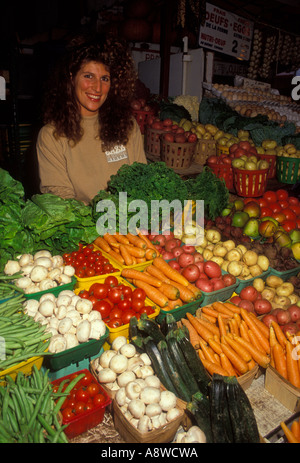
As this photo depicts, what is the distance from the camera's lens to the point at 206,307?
9.74 ft

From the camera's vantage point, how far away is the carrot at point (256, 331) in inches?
105

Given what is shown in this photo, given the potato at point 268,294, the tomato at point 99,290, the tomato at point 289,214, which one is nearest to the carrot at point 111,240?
the tomato at point 99,290

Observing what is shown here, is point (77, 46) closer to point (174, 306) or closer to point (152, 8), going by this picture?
point (174, 306)

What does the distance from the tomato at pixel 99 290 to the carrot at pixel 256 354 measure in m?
1.14

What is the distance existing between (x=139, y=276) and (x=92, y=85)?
2.12 m

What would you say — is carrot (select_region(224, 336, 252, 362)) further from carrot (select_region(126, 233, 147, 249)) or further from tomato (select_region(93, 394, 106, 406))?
carrot (select_region(126, 233, 147, 249))

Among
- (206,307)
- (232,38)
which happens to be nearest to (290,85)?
(232,38)

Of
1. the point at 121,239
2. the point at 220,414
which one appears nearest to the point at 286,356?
the point at 220,414

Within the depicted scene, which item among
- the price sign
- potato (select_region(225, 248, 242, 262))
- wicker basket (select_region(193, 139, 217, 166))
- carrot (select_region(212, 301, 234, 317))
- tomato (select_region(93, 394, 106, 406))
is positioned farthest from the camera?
the price sign

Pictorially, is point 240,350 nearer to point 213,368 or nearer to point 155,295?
point 213,368

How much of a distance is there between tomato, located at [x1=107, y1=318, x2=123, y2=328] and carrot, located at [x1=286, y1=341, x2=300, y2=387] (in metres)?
1.30

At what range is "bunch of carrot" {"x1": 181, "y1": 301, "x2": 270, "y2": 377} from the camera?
245 centimetres

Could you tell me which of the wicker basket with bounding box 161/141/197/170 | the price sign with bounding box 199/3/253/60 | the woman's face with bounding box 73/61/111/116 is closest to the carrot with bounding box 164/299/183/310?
the woman's face with bounding box 73/61/111/116

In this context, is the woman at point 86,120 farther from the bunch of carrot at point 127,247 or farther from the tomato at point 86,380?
the tomato at point 86,380
